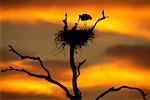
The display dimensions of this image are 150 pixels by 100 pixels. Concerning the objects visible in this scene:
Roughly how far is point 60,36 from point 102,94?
3.18m

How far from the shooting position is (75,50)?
56.7 m

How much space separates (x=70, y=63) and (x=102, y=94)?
1.98m

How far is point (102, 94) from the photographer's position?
56.8 meters

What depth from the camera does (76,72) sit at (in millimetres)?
56656

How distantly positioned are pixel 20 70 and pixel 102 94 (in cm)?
381

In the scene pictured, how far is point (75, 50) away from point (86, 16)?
1628mm

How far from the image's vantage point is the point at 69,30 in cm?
5669

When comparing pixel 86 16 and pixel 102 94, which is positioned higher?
pixel 86 16

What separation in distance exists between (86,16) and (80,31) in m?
0.85

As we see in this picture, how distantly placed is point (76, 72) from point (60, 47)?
1320mm

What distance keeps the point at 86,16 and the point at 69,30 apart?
1.04 m

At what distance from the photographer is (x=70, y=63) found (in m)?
56.7

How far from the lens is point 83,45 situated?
56.8 metres

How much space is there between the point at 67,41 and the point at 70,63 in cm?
99
